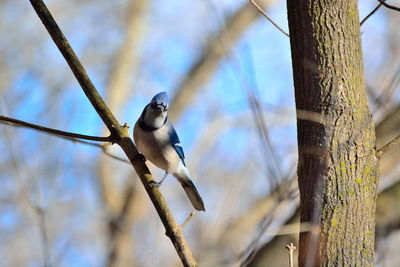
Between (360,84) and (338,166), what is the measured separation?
0.38 metres

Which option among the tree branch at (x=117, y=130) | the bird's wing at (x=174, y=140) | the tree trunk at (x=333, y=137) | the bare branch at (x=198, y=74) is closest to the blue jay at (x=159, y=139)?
the bird's wing at (x=174, y=140)

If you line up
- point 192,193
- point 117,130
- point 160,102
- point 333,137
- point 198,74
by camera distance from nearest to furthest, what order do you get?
point 333,137 → point 117,130 → point 160,102 → point 192,193 → point 198,74

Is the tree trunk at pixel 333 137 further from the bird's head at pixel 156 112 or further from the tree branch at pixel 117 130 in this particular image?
the bird's head at pixel 156 112

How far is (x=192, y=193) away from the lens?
3.63m

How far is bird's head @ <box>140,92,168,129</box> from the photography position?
335 cm

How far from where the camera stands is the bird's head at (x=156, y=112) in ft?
11.0

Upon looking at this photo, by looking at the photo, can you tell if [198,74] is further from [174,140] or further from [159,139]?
[159,139]

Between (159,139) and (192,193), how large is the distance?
1.72 ft

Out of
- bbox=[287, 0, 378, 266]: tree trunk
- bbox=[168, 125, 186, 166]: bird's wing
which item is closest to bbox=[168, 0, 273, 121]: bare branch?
bbox=[168, 125, 186, 166]: bird's wing

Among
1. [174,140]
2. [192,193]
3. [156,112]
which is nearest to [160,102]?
[156,112]

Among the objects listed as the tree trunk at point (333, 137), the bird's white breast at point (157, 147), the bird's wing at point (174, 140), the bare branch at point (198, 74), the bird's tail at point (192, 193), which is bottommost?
the tree trunk at point (333, 137)

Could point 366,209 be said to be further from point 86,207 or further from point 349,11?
point 86,207

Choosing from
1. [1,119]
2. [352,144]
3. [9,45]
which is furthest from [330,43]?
[9,45]

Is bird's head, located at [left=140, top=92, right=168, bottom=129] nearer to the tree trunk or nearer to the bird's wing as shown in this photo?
the bird's wing
